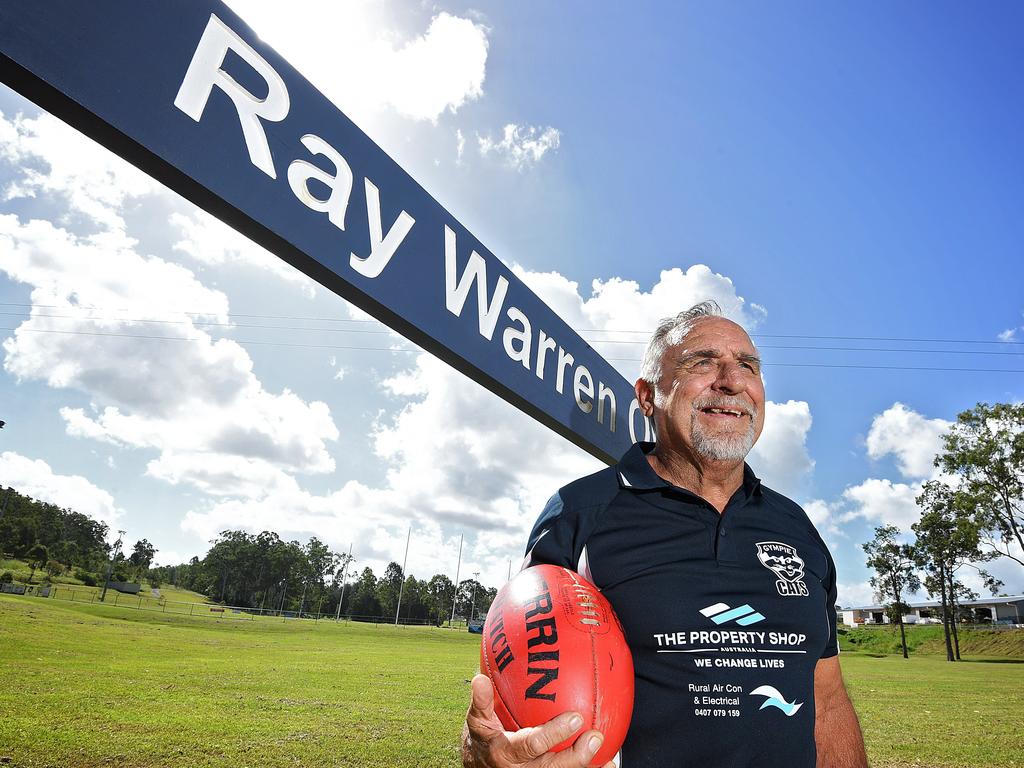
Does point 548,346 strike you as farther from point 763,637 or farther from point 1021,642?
point 1021,642

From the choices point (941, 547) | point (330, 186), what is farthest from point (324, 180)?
point (941, 547)

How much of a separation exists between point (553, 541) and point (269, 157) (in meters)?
1.91

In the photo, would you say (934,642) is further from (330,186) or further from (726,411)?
(330,186)

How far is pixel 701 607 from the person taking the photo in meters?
1.91

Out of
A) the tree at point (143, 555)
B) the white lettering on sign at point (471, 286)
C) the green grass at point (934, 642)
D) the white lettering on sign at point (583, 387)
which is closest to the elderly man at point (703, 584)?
the white lettering on sign at point (471, 286)

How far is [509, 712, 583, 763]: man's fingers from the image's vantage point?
4.77 ft

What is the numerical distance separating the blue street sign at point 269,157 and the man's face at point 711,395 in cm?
137

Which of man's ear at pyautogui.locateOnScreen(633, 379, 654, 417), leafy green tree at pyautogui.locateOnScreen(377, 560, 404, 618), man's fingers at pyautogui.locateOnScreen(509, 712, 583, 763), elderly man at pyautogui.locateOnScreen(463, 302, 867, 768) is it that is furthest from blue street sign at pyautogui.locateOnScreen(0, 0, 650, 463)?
leafy green tree at pyautogui.locateOnScreen(377, 560, 404, 618)

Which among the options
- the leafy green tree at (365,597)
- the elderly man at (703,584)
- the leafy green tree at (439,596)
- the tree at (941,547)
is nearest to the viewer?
the elderly man at (703,584)

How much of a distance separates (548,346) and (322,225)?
6.56 ft

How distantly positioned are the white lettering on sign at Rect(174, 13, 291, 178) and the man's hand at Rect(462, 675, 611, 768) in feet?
6.97

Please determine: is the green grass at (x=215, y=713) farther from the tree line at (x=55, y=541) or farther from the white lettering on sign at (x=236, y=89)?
the tree line at (x=55, y=541)

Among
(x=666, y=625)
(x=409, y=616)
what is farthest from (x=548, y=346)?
(x=409, y=616)

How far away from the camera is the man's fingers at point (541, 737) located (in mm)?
1453
